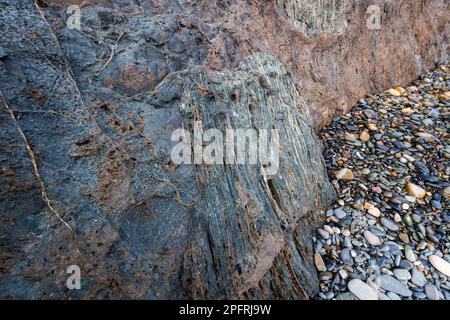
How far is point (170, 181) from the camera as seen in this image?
6.50 feet

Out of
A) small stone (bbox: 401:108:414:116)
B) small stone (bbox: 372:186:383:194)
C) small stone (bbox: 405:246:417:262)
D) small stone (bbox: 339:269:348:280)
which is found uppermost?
small stone (bbox: 401:108:414:116)

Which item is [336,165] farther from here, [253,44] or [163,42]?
[163,42]

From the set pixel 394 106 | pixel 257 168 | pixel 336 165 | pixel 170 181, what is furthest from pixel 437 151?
pixel 170 181

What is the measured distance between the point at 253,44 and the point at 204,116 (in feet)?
3.14

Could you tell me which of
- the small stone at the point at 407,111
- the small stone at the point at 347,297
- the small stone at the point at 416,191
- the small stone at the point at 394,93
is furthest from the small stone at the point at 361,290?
the small stone at the point at 394,93

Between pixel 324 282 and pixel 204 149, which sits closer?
pixel 204 149

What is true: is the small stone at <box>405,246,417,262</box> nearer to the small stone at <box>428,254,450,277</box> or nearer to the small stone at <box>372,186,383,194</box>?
the small stone at <box>428,254,450,277</box>

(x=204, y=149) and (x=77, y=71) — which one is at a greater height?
(x=77, y=71)

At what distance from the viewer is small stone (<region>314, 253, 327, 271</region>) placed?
8.21 ft

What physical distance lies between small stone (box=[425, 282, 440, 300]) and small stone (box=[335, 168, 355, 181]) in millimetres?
1115

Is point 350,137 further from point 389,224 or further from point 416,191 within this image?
point 389,224

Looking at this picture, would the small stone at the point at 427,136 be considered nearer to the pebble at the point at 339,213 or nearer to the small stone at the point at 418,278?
the pebble at the point at 339,213

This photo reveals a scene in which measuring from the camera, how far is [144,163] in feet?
6.39

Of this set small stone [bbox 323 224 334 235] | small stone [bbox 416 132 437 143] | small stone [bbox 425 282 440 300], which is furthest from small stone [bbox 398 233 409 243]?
small stone [bbox 416 132 437 143]
